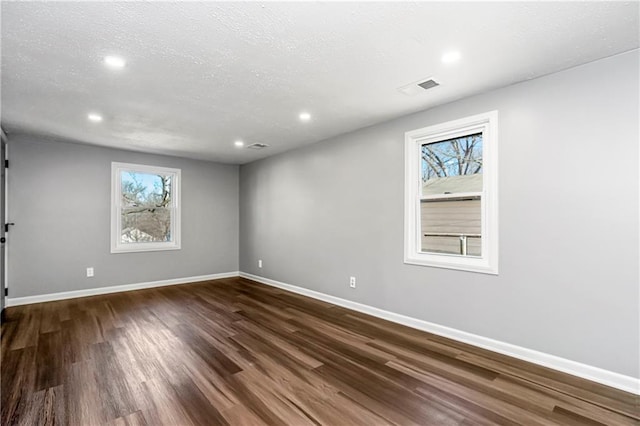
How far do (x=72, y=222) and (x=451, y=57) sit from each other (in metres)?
5.62

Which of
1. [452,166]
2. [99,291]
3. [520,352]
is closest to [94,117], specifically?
[99,291]

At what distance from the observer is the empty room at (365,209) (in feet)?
6.32

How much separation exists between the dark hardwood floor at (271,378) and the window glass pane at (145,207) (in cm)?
197

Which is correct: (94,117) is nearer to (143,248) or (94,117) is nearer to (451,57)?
(143,248)

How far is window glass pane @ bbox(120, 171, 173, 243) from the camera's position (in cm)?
535

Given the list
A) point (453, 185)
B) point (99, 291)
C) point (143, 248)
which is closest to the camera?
point (453, 185)

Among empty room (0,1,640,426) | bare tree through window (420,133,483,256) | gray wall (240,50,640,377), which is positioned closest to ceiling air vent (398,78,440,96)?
empty room (0,1,640,426)

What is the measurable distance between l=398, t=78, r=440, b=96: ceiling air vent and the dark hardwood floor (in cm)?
242

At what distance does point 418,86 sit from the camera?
279 centimetres

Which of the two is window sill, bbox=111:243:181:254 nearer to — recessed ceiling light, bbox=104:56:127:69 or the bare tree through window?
recessed ceiling light, bbox=104:56:127:69

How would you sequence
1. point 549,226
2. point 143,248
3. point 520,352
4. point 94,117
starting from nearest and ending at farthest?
point 549,226 → point 520,352 → point 94,117 → point 143,248

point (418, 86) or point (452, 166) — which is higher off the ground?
point (418, 86)

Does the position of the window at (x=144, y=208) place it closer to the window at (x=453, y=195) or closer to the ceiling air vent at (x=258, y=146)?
the ceiling air vent at (x=258, y=146)

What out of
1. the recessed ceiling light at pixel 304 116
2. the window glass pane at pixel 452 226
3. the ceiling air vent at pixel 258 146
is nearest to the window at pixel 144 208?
the ceiling air vent at pixel 258 146
